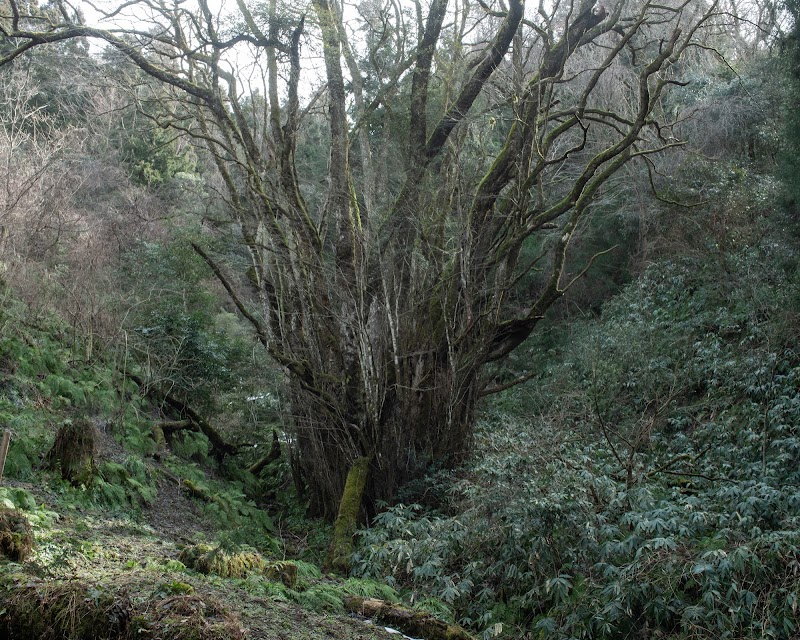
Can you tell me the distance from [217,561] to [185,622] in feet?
6.27

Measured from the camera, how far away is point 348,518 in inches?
388

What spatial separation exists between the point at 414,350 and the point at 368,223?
84.9 inches

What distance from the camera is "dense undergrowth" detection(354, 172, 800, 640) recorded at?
5.88m

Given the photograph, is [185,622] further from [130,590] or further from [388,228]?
[388,228]

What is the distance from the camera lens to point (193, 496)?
414 inches

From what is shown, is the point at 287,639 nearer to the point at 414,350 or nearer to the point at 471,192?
the point at 414,350

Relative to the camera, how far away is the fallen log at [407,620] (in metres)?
5.34

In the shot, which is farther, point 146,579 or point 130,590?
point 146,579

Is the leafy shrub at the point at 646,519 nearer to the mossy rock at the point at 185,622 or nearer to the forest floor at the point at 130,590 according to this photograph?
the forest floor at the point at 130,590

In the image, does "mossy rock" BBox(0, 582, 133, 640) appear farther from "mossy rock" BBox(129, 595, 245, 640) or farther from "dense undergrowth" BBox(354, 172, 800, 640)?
"dense undergrowth" BBox(354, 172, 800, 640)

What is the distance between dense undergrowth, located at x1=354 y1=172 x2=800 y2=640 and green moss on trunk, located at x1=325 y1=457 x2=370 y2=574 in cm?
35

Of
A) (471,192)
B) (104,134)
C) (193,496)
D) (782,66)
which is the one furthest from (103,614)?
(104,134)

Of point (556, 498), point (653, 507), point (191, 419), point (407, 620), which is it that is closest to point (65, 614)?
point (407, 620)

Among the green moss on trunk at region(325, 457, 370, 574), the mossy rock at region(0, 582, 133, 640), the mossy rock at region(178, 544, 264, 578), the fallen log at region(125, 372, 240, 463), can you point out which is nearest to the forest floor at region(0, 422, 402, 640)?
the mossy rock at region(0, 582, 133, 640)
